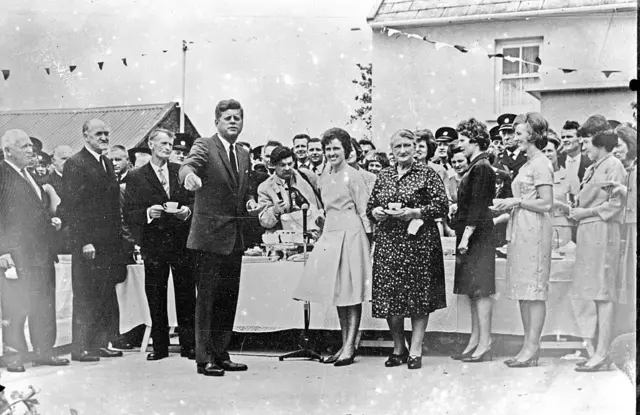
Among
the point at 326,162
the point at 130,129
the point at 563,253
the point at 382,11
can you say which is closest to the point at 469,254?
the point at 563,253

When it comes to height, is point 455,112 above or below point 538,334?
above

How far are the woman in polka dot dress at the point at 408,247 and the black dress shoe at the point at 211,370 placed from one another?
0.80 m

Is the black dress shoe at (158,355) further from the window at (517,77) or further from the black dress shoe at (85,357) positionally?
the window at (517,77)

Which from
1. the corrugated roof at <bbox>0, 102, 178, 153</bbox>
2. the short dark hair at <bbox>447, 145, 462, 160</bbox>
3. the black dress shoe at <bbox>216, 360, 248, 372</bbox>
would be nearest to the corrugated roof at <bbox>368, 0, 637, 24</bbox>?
the short dark hair at <bbox>447, 145, 462, 160</bbox>

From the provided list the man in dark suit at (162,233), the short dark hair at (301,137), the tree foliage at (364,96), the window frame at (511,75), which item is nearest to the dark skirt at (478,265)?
the window frame at (511,75)

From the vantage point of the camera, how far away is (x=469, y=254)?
13.3ft

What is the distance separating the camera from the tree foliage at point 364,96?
4105 mm

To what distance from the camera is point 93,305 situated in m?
4.39

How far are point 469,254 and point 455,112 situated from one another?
Answer: 66 centimetres

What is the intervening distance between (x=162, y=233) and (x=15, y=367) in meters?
1.02

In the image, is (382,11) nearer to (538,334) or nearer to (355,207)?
(355,207)

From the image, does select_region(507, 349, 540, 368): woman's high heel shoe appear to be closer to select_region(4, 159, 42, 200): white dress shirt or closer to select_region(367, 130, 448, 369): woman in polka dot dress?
select_region(367, 130, 448, 369): woman in polka dot dress

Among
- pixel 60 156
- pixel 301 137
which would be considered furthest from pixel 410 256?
pixel 60 156

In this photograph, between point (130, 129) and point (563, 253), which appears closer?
point (563, 253)
